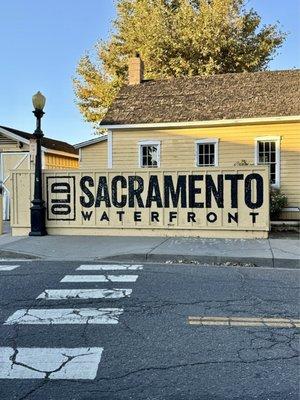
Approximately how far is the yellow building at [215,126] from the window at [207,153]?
0.04 meters

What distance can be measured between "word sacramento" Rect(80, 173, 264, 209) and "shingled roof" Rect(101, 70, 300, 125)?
5.55 meters

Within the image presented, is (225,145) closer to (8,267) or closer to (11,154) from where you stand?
(11,154)

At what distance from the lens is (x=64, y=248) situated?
1120cm

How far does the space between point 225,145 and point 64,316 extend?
43.0 ft

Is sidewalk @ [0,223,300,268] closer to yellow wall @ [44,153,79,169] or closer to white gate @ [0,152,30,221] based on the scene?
white gate @ [0,152,30,221]

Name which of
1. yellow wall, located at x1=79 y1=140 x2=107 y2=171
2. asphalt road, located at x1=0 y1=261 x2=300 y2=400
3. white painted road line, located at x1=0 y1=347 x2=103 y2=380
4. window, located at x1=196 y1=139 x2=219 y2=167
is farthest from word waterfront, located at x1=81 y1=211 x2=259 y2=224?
white painted road line, located at x1=0 y1=347 x2=103 y2=380

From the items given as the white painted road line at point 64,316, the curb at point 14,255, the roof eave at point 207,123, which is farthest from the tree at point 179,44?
the white painted road line at point 64,316

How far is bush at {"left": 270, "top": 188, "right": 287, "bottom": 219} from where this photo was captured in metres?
16.4

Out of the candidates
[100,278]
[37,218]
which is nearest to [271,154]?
[37,218]

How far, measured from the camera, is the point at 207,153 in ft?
59.6

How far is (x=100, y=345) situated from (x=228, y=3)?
30585 millimetres

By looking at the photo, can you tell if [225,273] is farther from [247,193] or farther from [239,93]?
[239,93]

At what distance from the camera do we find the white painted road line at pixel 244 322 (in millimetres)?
5434

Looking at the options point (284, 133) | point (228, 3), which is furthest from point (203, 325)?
point (228, 3)
